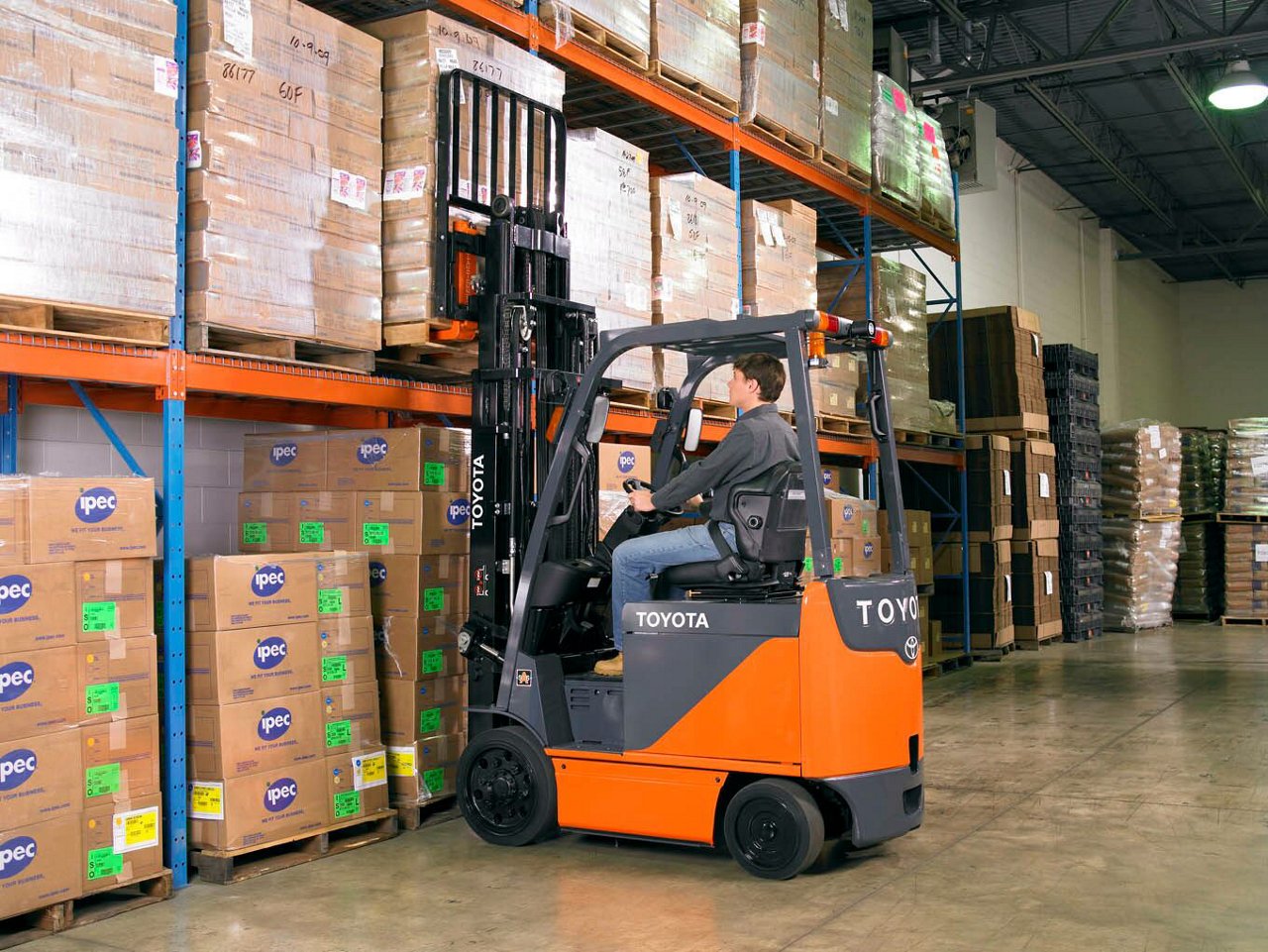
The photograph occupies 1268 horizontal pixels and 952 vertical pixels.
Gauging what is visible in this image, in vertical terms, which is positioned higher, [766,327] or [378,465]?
[766,327]

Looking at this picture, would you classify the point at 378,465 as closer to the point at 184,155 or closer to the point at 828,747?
the point at 184,155

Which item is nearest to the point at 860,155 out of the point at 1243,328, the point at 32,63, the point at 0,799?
the point at 32,63

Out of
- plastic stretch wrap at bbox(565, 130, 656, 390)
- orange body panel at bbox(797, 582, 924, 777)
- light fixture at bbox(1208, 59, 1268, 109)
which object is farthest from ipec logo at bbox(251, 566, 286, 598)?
light fixture at bbox(1208, 59, 1268, 109)

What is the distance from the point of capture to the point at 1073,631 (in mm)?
14719

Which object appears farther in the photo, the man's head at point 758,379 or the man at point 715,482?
the man's head at point 758,379

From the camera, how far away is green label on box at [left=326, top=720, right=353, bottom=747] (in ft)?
17.4

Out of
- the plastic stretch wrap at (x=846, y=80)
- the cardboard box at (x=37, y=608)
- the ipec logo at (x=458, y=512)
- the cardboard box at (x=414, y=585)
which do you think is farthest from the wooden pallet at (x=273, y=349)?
the plastic stretch wrap at (x=846, y=80)

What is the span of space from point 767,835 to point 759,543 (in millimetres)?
1080

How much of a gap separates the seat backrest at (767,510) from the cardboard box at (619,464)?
5.61 ft

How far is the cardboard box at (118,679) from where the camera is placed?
14.5 ft

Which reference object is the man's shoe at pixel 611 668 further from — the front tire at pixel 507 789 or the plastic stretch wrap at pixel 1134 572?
the plastic stretch wrap at pixel 1134 572

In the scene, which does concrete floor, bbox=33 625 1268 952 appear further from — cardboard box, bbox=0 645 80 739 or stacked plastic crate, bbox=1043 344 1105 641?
stacked plastic crate, bbox=1043 344 1105 641

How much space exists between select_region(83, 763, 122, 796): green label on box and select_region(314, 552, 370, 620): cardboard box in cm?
106

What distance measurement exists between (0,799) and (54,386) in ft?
7.00
